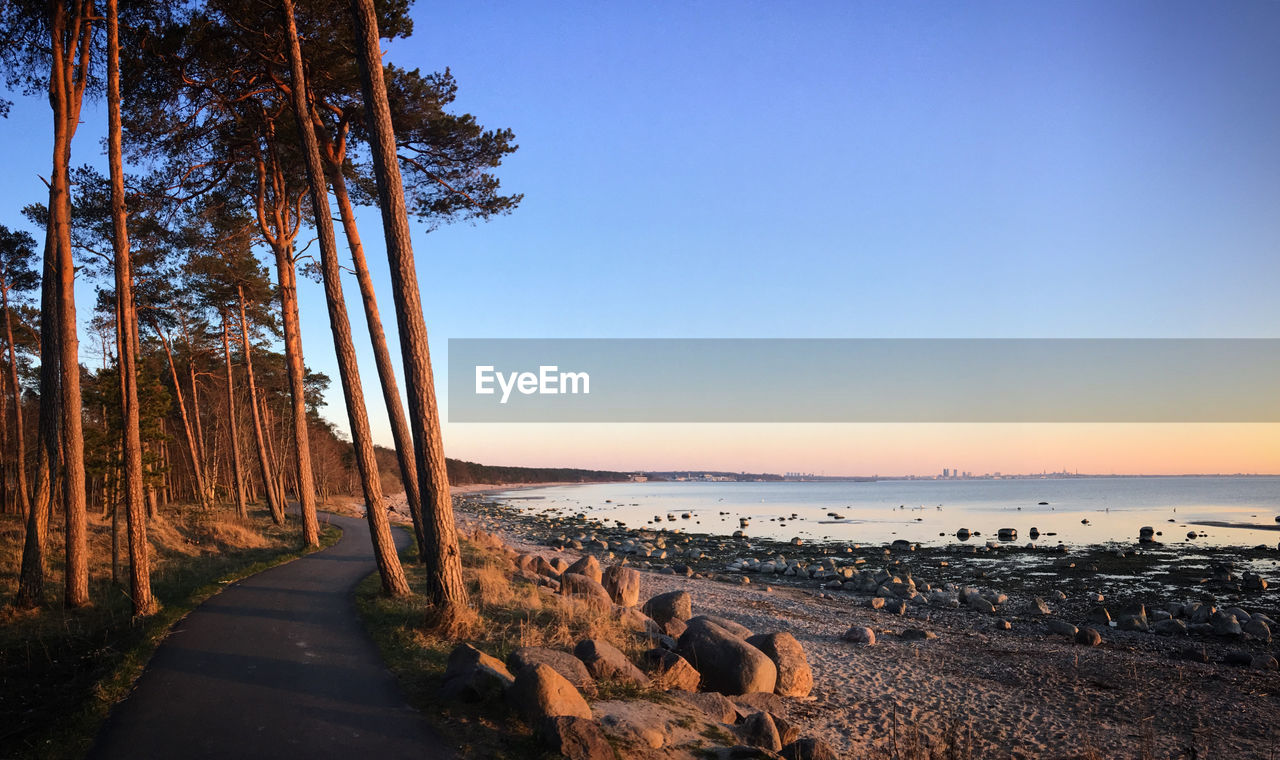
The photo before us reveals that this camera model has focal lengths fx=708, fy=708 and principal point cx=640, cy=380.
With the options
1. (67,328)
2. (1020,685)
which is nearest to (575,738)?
(1020,685)

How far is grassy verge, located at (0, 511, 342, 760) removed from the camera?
20.6ft

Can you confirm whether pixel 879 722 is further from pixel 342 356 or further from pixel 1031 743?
pixel 342 356

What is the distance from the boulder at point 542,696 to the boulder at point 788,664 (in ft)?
12.4

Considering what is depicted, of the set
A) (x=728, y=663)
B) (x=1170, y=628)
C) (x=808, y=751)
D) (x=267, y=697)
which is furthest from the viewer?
(x=1170, y=628)

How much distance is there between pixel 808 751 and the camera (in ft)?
21.4

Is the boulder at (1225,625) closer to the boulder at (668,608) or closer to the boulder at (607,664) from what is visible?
the boulder at (668,608)

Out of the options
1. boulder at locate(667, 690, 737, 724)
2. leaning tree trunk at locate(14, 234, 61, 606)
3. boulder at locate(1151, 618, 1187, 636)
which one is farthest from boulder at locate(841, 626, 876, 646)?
leaning tree trunk at locate(14, 234, 61, 606)

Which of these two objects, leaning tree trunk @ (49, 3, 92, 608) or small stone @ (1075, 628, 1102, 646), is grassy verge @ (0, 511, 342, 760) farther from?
small stone @ (1075, 628, 1102, 646)

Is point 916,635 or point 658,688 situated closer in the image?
point 658,688

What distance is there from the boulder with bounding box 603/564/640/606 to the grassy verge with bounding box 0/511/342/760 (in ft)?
23.6

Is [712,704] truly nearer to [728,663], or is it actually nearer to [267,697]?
[728,663]

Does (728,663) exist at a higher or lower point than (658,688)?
lower

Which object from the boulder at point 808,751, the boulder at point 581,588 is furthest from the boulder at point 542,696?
the boulder at point 581,588

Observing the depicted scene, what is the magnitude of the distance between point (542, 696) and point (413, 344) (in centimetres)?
569
